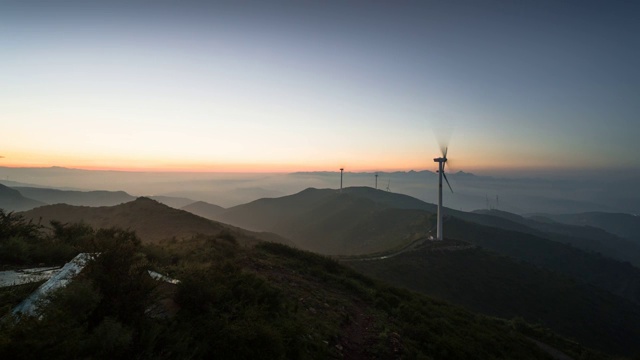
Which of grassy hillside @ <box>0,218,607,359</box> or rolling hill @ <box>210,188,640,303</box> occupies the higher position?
grassy hillside @ <box>0,218,607,359</box>

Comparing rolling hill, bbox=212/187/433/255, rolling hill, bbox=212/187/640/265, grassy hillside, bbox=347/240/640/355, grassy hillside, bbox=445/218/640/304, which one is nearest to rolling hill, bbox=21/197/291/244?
grassy hillside, bbox=347/240/640/355

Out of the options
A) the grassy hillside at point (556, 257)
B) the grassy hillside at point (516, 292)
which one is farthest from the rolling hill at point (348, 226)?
the grassy hillside at point (516, 292)

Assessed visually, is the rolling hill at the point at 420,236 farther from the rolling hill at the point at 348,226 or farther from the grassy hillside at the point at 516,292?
the grassy hillside at the point at 516,292

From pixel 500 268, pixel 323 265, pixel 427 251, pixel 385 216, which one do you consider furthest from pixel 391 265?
pixel 385 216

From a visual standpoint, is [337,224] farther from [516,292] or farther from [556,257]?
[516,292]

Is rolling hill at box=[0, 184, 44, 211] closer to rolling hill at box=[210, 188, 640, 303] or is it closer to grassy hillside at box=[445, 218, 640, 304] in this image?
rolling hill at box=[210, 188, 640, 303]

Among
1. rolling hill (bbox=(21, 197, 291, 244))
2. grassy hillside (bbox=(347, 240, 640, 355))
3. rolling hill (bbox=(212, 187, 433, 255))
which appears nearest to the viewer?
rolling hill (bbox=(21, 197, 291, 244))

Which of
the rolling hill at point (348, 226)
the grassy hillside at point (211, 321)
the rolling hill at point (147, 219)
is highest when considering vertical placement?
the grassy hillside at point (211, 321)
